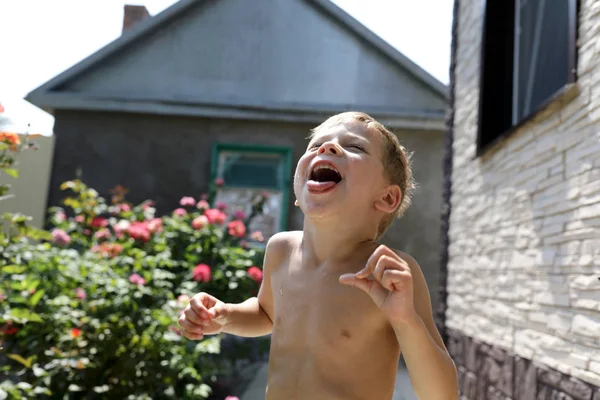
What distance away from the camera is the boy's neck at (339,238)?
123cm

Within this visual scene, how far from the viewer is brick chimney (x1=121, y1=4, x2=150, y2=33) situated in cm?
789

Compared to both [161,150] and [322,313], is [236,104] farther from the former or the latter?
[322,313]

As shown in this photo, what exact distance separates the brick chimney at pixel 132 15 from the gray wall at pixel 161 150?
213cm

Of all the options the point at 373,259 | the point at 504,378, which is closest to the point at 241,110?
the point at 504,378

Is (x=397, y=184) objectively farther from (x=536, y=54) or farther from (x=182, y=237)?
(x=182, y=237)

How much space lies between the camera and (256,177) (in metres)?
6.25

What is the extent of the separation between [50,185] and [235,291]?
344 centimetres

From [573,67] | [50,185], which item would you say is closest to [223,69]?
[50,185]

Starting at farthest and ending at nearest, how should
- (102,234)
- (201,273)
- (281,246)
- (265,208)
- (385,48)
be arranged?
(385,48), (265,208), (102,234), (201,273), (281,246)

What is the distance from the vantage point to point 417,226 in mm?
6172

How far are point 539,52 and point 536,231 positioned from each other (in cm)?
114

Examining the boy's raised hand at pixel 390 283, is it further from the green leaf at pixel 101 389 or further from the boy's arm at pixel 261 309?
the green leaf at pixel 101 389

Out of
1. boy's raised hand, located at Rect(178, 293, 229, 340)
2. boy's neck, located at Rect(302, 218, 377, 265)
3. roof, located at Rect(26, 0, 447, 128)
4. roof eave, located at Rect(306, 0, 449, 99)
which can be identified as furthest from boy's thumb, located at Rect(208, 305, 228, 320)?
roof eave, located at Rect(306, 0, 449, 99)

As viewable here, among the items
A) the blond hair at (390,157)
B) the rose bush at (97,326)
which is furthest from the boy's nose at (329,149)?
the rose bush at (97,326)
